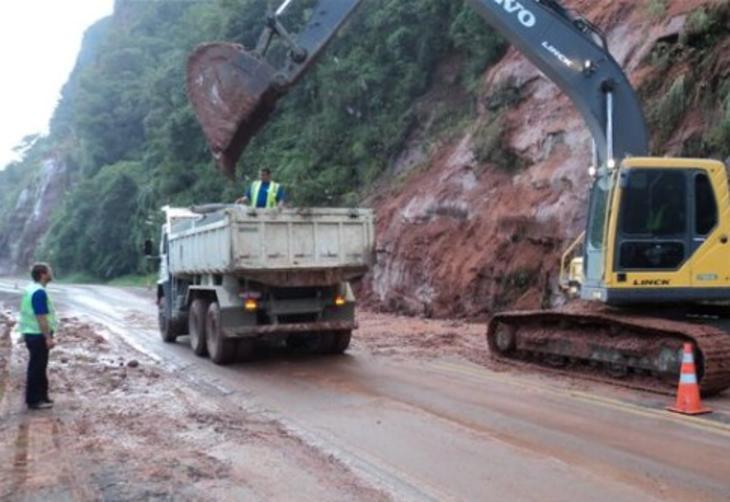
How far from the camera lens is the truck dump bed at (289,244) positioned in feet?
38.2

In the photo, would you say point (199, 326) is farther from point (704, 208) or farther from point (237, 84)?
point (704, 208)

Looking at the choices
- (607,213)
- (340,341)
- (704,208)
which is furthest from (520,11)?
(340,341)

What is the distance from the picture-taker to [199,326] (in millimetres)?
13570

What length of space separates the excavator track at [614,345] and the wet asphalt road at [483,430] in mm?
450

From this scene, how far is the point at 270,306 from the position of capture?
483 inches

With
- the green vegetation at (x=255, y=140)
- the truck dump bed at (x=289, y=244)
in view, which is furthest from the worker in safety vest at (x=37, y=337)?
the green vegetation at (x=255, y=140)

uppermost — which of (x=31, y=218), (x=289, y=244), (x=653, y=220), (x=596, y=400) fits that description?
(x=31, y=218)

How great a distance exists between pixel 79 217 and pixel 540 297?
176 ft

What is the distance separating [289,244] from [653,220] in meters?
4.84

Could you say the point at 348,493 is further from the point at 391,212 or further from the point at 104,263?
the point at 104,263

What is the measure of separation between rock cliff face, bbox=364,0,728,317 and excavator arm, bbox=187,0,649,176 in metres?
5.00

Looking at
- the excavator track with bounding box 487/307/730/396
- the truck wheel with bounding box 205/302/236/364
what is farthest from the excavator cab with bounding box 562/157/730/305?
the truck wheel with bounding box 205/302/236/364

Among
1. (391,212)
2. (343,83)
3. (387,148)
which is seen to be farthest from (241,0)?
(391,212)

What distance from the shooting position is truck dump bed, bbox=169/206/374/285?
1163 centimetres
